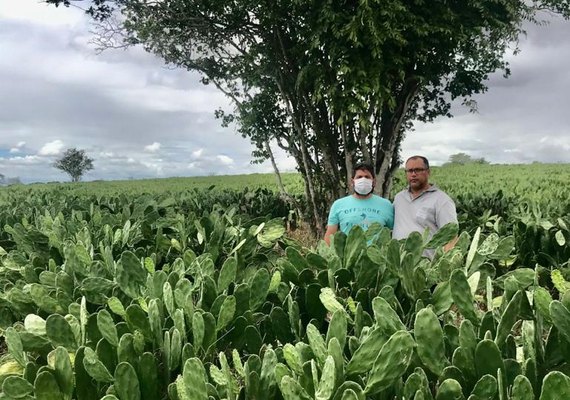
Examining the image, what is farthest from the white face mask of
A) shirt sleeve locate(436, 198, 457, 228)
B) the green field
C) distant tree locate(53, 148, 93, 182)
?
distant tree locate(53, 148, 93, 182)

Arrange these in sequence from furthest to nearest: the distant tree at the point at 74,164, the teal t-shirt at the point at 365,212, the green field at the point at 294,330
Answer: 1. the distant tree at the point at 74,164
2. the teal t-shirt at the point at 365,212
3. the green field at the point at 294,330

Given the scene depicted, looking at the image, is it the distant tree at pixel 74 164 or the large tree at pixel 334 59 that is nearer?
the large tree at pixel 334 59

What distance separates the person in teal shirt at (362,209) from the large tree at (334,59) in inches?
224

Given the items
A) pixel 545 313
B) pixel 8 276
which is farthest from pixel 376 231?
pixel 8 276

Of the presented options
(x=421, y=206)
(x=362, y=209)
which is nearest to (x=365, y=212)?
(x=362, y=209)

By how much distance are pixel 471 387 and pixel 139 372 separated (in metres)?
1.03

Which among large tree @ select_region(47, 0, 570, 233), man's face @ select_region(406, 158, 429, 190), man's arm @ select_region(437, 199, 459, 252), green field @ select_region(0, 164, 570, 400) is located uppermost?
large tree @ select_region(47, 0, 570, 233)

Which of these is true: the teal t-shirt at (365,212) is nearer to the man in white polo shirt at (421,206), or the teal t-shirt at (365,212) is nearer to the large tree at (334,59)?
the man in white polo shirt at (421,206)

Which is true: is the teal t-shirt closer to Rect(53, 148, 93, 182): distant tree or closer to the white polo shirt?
the white polo shirt

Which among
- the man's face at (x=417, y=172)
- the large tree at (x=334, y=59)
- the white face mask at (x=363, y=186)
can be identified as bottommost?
the white face mask at (x=363, y=186)

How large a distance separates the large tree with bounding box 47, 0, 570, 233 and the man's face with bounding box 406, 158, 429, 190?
592cm

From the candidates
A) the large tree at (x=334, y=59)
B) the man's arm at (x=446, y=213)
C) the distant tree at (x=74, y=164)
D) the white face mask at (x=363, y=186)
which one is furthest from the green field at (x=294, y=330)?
the distant tree at (x=74, y=164)

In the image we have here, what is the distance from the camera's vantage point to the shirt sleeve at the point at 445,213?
5180 millimetres

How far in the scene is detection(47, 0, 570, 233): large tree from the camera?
1134 centimetres
